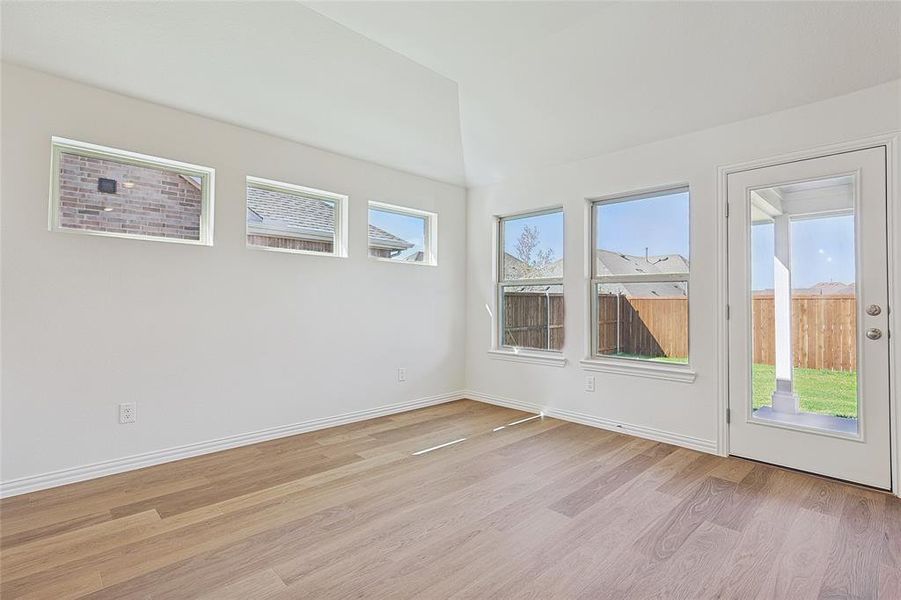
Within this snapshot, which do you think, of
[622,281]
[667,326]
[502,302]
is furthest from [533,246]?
[667,326]

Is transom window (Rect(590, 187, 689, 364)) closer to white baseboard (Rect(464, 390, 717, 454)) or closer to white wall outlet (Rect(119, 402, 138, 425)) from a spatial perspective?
white baseboard (Rect(464, 390, 717, 454))

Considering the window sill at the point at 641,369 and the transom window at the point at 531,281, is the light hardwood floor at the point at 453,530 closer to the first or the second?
the window sill at the point at 641,369

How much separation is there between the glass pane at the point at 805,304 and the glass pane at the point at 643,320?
531mm

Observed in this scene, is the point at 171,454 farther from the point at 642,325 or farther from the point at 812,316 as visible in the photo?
the point at 812,316

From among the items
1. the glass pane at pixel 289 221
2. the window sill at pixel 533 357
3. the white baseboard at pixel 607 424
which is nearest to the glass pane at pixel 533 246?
the window sill at pixel 533 357

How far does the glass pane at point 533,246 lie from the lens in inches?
173

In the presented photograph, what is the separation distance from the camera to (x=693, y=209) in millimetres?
3389

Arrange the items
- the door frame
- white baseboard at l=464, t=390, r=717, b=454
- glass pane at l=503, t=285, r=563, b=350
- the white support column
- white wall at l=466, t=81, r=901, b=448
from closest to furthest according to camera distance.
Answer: the door frame → white wall at l=466, t=81, r=901, b=448 → the white support column → white baseboard at l=464, t=390, r=717, b=454 → glass pane at l=503, t=285, r=563, b=350

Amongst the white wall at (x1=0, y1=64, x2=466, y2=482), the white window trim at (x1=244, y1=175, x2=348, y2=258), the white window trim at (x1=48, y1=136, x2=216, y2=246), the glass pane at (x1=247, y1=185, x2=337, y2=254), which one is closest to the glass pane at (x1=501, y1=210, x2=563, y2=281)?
the white wall at (x1=0, y1=64, x2=466, y2=482)

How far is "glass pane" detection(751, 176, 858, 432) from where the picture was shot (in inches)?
109

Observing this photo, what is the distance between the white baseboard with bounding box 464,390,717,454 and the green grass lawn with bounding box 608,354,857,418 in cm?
51

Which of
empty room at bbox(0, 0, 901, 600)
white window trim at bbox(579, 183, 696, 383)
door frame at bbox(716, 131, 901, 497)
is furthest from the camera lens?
white window trim at bbox(579, 183, 696, 383)

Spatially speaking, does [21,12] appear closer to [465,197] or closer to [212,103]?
[212,103]

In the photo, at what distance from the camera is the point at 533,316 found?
459 centimetres
